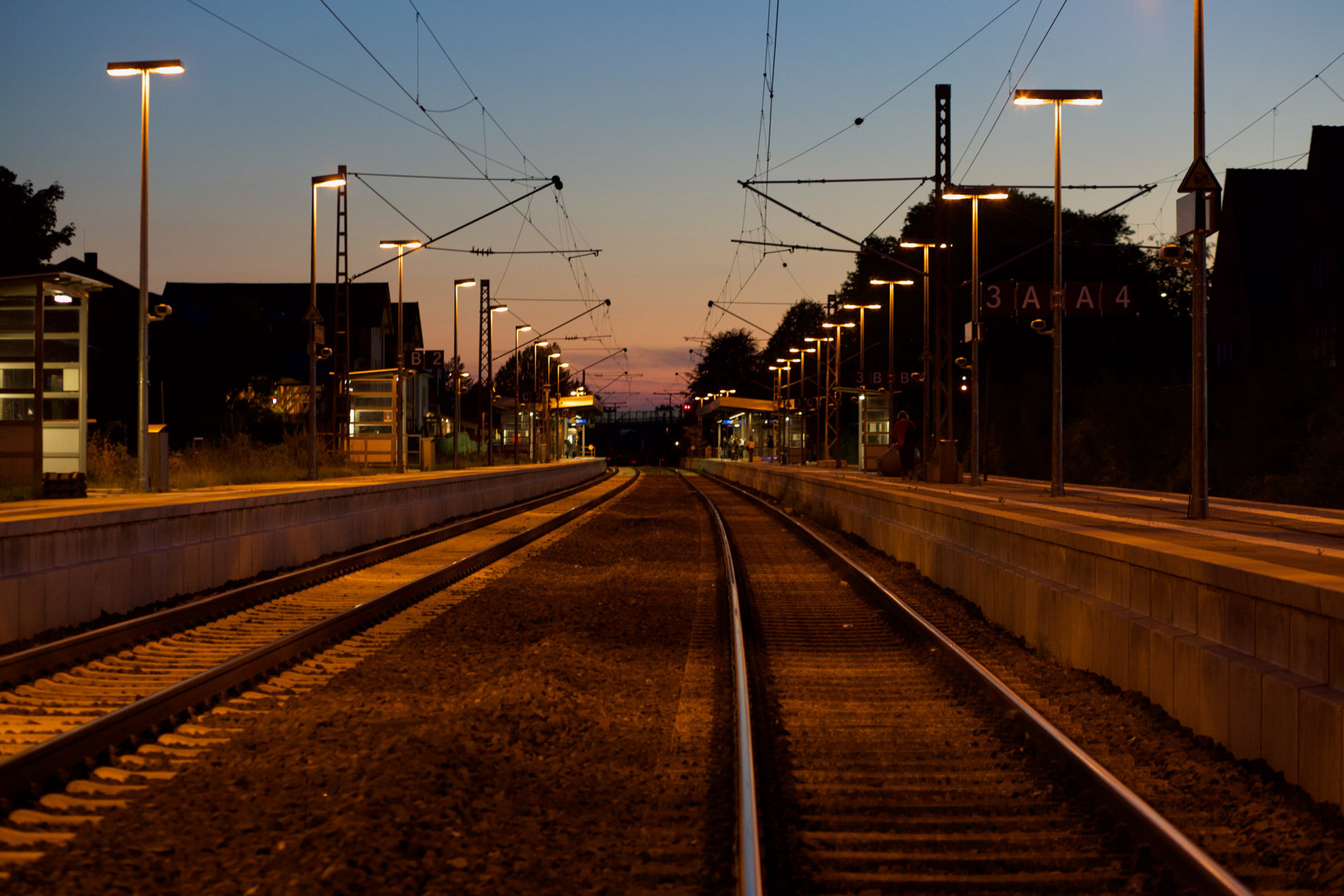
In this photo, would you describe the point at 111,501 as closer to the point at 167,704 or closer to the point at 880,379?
the point at 167,704

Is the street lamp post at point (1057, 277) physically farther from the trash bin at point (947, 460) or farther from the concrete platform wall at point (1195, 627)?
the concrete platform wall at point (1195, 627)

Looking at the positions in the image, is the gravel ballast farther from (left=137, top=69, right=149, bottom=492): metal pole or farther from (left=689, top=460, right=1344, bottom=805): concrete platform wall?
(left=137, top=69, right=149, bottom=492): metal pole

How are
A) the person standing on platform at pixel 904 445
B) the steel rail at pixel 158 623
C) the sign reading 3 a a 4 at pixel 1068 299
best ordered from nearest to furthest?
the steel rail at pixel 158 623, the person standing on platform at pixel 904 445, the sign reading 3 a a 4 at pixel 1068 299

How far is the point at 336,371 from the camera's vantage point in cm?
4425

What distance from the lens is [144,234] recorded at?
23703mm

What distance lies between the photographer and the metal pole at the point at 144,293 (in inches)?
899

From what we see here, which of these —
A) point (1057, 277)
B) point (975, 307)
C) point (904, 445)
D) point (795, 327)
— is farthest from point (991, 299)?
point (795, 327)

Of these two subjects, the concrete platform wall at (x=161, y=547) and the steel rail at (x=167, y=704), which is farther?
the concrete platform wall at (x=161, y=547)

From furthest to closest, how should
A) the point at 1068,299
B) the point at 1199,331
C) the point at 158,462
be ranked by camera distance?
1. the point at 1068,299
2. the point at 158,462
3. the point at 1199,331

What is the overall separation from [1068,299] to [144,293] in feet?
112

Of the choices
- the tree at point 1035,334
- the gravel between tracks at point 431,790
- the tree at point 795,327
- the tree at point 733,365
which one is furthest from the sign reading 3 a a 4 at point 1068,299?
the tree at point 733,365

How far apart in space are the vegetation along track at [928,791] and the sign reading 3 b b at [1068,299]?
29.6 m

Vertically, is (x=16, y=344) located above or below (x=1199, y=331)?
above

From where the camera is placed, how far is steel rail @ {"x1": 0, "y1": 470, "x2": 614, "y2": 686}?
9.68 meters
